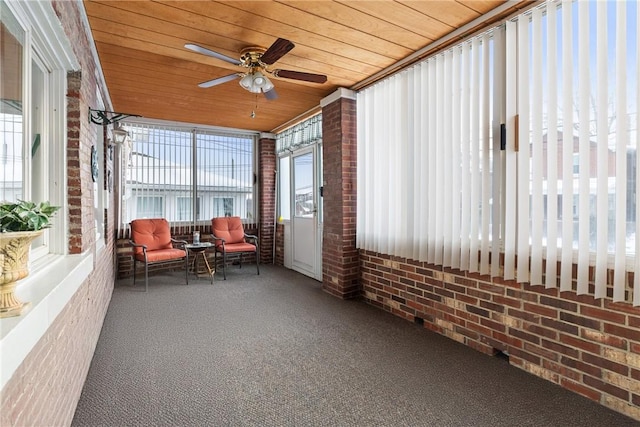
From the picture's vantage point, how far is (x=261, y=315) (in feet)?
11.5

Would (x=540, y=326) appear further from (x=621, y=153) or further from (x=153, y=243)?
(x=153, y=243)

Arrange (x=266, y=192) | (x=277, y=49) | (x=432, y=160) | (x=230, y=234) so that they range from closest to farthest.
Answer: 1. (x=277, y=49)
2. (x=432, y=160)
3. (x=230, y=234)
4. (x=266, y=192)

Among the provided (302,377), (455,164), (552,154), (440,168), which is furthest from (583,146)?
(302,377)

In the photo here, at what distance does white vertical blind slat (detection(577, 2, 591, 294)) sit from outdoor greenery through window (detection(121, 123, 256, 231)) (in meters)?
5.22

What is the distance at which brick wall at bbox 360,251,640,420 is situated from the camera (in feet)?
6.23

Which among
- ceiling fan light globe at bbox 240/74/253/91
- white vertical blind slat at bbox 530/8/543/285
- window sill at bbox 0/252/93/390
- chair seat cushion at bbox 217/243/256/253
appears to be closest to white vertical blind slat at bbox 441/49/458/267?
white vertical blind slat at bbox 530/8/543/285

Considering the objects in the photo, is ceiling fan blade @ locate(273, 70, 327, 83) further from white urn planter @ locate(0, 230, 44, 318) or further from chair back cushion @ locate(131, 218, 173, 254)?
chair back cushion @ locate(131, 218, 173, 254)

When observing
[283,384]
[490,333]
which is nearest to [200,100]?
[283,384]

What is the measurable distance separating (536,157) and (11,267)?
2.70 meters

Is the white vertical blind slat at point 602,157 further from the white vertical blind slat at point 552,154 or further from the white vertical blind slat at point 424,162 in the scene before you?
the white vertical blind slat at point 424,162

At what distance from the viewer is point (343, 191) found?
394 centimetres

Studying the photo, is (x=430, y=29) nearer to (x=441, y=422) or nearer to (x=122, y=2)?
(x=122, y=2)

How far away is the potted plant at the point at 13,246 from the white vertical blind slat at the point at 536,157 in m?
2.56

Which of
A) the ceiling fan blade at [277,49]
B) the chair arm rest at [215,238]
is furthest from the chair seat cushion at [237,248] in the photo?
the ceiling fan blade at [277,49]
